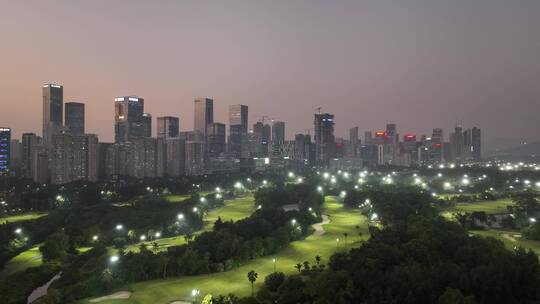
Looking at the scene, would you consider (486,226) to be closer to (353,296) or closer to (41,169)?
(353,296)

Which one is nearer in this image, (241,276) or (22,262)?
(241,276)

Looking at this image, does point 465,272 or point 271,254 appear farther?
point 271,254

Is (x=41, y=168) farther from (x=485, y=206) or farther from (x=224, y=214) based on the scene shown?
(x=485, y=206)

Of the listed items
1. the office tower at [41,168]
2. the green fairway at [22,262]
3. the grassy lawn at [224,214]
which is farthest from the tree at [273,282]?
the office tower at [41,168]

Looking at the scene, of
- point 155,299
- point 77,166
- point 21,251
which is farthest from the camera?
point 77,166

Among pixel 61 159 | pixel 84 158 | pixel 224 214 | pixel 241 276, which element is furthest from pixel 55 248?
pixel 84 158

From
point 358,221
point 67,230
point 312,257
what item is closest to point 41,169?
point 67,230

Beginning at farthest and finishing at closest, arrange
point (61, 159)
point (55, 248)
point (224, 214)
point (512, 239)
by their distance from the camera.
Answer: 1. point (61, 159)
2. point (224, 214)
3. point (512, 239)
4. point (55, 248)
